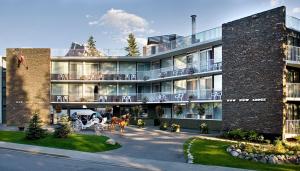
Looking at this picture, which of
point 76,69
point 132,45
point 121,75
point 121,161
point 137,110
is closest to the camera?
point 121,161

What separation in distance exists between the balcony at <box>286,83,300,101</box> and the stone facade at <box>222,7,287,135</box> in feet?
3.10

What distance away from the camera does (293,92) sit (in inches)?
1105

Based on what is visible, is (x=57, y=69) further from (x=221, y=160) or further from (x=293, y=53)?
(x=221, y=160)

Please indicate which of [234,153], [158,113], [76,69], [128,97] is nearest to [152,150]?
[234,153]

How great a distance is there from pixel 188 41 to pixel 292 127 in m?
15.0

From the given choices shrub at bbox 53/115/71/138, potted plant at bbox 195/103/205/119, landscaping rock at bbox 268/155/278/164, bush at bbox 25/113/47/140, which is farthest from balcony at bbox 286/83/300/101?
bush at bbox 25/113/47/140

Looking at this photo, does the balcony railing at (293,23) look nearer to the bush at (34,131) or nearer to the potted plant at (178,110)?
the potted plant at (178,110)

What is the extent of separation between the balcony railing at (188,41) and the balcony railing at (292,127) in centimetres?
997

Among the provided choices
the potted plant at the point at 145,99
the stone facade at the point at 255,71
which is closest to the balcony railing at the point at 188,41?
the stone facade at the point at 255,71

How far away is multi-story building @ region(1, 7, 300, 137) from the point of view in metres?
27.8

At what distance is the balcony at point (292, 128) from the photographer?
2739 cm

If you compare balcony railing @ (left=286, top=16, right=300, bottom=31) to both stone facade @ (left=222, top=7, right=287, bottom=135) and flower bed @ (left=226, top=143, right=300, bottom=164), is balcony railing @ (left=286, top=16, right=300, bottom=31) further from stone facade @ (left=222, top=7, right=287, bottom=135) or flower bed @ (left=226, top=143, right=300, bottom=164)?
flower bed @ (left=226, top=143, right=300, bottom=164)

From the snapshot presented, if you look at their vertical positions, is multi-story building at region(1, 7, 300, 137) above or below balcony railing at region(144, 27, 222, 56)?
below

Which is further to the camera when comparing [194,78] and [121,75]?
[121,75]
